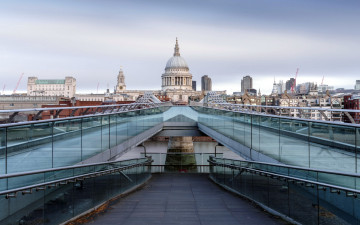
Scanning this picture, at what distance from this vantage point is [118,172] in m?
10.8

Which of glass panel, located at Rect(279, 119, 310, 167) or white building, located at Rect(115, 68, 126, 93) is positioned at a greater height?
white building, located at Rect(115, 68, 126, 93)

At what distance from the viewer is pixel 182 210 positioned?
836 centimetres

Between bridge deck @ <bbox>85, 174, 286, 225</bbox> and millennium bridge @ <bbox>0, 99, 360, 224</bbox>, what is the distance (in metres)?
0.02

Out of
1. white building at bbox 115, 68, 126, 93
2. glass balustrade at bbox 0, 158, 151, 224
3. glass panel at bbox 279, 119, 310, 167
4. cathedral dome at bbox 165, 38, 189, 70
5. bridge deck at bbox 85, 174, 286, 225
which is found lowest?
bridge deck at bbox 85, 174, 286, 225

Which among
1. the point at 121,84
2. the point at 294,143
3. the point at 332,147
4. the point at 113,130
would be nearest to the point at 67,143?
the point at 113,130

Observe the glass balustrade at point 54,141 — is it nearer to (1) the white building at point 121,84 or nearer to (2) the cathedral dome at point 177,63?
(2) the cathedral dome at point 177,63

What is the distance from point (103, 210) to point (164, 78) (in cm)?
16089

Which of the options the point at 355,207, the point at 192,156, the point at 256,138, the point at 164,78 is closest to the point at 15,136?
the point at 355,207

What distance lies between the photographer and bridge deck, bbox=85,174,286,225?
24.2ft

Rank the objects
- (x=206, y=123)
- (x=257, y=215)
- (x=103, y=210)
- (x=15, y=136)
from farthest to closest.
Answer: (x=206, y=123) < (x=103, y=210) < (x=257, y=215) < (x=15, y=136)

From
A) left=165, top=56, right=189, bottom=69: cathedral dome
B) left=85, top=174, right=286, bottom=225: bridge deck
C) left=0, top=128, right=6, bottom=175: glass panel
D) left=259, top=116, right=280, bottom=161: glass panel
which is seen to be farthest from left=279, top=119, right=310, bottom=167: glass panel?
left=165, top=56, right=189, bottom=69: cathedral dome

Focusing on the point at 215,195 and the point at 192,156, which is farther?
the point at 192,156

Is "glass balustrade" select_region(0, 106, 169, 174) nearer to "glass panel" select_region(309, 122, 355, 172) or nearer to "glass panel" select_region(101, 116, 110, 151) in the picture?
"glass panel" select_region(101, 116, 110, 151)

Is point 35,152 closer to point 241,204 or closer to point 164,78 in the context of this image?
point 241,204
